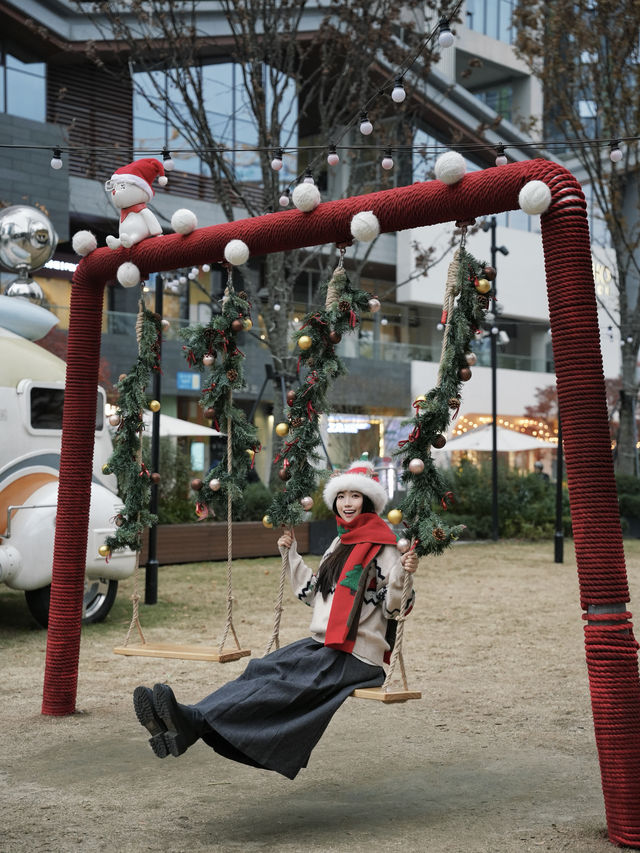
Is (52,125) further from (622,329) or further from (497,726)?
(497,726)

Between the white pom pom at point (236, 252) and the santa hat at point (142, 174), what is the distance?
1183 millimetres

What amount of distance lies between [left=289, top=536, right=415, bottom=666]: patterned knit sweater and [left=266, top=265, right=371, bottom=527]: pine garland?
0.47m

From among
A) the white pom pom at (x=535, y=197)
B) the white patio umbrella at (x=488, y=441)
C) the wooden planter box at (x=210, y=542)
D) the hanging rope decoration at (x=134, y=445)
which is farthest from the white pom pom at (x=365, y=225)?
the white patio umbrella at (x=488, y=441)

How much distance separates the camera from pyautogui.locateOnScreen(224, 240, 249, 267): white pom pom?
6.13 metres

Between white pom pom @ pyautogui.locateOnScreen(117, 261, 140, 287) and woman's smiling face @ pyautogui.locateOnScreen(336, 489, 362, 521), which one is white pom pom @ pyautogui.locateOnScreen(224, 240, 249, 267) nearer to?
white pom pom @ pyautogui.locateOnScreen(117, 261, 140, 287)

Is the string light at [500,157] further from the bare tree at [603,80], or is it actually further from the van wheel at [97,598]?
the bare tree at [603,80]

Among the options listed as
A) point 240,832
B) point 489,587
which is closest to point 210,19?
point 489,587

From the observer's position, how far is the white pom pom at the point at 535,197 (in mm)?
4887

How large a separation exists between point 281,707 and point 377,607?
0.77m

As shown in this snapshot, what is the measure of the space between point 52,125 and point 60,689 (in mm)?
19825

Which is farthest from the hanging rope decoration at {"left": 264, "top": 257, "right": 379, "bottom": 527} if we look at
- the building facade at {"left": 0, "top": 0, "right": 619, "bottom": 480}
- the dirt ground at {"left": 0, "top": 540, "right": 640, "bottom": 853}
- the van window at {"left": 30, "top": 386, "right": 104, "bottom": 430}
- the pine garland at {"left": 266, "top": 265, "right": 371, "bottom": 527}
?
the building facade at {"left": 0, "top": 0, "right": 619, "bottom": 480}

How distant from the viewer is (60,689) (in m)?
7.18

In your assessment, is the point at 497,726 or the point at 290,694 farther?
the point at 497,726

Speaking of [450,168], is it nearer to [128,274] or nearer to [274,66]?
[128,274]
